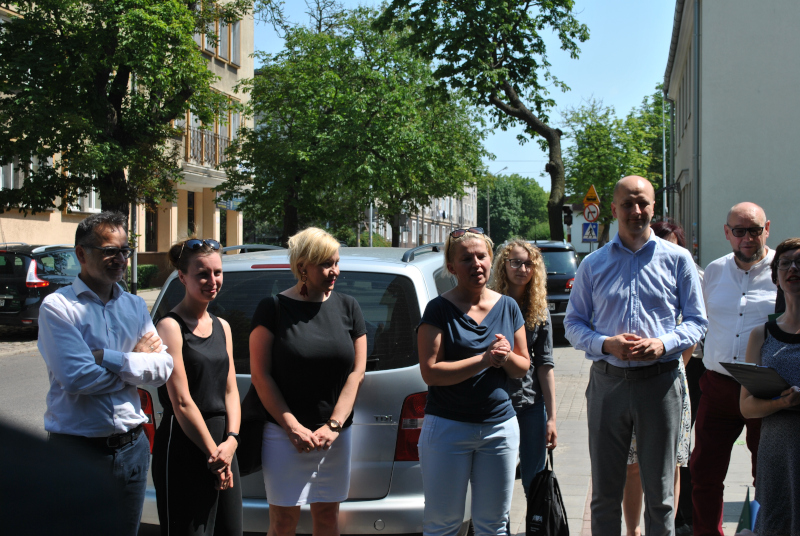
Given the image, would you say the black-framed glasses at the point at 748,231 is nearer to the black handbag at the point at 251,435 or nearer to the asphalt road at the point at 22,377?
the black handbag at the point at 251,435

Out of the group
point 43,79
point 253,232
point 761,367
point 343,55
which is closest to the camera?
point 761,367

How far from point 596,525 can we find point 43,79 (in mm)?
16105

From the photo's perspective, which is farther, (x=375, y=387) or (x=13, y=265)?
(x=13, y=265)

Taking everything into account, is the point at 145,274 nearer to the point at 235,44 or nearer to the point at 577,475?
the point at 235,44

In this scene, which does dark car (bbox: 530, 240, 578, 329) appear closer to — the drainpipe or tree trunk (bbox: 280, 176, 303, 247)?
the drainpipe

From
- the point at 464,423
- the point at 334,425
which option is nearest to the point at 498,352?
the point at 464,423

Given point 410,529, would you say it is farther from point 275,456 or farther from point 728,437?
point 728,437

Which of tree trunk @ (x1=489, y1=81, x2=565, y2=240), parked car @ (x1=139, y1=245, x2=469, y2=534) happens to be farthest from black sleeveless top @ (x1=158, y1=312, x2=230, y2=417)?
tree trunk @ (x1=489, y1=81, x2=565, y2=240)

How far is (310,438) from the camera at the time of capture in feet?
11.6

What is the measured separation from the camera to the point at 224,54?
33.8m

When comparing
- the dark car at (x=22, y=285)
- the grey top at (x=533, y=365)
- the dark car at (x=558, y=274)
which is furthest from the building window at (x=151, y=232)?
the grey top at (x=533, y=365)

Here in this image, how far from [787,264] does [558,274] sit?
10.5 m

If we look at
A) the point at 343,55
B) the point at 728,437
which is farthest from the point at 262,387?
the point at 343,55

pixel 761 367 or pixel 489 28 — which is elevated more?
pixel 489 28
